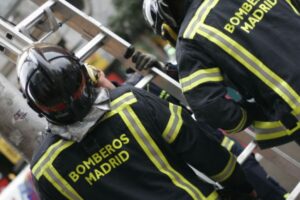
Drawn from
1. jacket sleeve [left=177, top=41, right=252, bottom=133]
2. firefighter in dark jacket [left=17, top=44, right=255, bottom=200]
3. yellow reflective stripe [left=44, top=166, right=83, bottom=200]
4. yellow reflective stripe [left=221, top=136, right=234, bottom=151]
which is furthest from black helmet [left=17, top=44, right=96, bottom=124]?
yellow reflective stripe [left=221, top=136, right=234, bottom=151]

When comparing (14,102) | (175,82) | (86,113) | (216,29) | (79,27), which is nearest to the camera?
(86,113)

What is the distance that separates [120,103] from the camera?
2209 millimetres

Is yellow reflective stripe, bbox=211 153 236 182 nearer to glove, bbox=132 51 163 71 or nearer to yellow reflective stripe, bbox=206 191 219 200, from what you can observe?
yellow reflective stripe, bbox=206 191 219 200

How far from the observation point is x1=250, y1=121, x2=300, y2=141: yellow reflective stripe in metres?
2.47

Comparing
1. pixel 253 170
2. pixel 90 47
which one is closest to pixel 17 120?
pixel 90 47

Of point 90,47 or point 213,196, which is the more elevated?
point 90,47

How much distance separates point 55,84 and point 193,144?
0.68 metres

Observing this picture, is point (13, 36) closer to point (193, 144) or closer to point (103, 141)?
point (103, 141)

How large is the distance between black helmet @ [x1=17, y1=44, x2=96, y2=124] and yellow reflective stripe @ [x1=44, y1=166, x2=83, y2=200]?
0.75 feet

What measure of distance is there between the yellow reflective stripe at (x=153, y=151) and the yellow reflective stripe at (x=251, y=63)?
1.62ft

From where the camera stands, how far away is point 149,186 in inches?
88.7

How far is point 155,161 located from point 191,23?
64 centimetres

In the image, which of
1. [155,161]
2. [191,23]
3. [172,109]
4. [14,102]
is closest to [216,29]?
[191,23]

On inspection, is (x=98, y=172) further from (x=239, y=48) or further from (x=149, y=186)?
(x=239, y=48)
